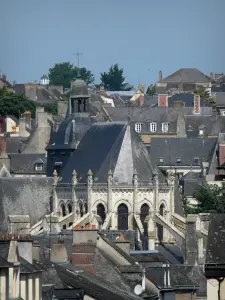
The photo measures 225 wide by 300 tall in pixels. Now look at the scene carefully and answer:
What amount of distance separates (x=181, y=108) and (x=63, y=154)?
5703 cm

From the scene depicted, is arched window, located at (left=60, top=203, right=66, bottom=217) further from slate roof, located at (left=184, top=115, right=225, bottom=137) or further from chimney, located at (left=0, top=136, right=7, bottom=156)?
slate roof, located at (left=184, top=115, right=225, bottom=137)

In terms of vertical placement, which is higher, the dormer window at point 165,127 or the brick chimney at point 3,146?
the dormer window at point 165,127

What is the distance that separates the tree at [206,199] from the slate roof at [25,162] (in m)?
16.5

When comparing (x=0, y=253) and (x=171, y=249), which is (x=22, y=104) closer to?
(x=171, y=249)

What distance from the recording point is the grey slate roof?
395 ft

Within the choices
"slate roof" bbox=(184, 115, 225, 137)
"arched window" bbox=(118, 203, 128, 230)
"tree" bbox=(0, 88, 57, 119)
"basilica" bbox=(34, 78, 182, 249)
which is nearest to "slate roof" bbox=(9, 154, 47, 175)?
"basilica" bbox=(34, 78, 182, 249)

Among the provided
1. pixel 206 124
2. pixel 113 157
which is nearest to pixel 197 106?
pixel 206 124

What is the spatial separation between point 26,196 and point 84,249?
211 feet

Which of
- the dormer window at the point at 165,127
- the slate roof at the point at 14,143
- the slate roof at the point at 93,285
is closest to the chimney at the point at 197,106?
the dormer window at the point at 165,127

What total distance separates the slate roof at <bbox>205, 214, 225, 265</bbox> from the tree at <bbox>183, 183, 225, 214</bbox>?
73.8 meters

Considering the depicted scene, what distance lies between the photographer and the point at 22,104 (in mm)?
197500

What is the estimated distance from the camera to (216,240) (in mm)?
37969

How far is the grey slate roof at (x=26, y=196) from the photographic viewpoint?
120m

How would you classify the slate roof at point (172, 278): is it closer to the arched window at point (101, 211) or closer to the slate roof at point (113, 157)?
the arched window at point (101, 211)
